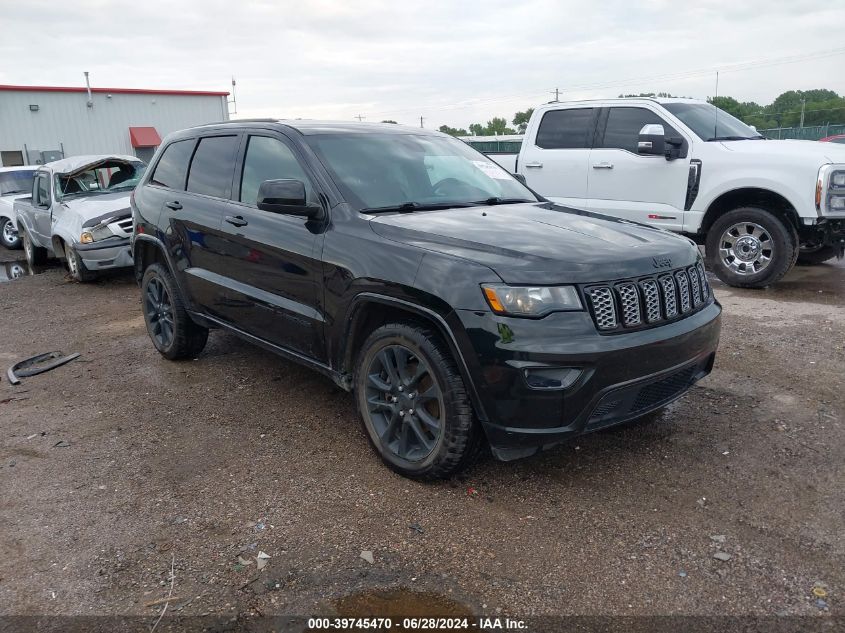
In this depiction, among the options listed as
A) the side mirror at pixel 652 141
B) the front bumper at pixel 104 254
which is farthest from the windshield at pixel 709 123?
the front bumper at pixel 104 254

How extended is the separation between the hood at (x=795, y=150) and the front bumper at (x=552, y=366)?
16.5 ft

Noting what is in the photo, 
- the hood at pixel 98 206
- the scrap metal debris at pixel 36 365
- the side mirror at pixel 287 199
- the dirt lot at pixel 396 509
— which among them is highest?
the side mirror at pixel 287 199

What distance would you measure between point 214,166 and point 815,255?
7685 mm

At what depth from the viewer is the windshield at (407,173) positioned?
→ 3914 millimetres

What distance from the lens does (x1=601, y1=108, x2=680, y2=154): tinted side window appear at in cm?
797

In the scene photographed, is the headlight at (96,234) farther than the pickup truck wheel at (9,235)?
No

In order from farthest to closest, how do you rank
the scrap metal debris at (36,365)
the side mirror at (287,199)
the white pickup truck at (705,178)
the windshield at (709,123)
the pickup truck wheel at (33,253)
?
the pickup truck wheel at (33,253), the windshield at (709,123), the white pickup truck at (705,178), the scrap metal debris at (36,365), the side mirror at (287,199)

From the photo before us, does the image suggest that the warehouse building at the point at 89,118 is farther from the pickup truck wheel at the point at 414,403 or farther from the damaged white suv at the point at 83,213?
the pickup truck wheel at the point at 414,403

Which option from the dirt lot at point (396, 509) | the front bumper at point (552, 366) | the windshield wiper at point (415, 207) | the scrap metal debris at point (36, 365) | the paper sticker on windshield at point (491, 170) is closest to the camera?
the dirt lot at point (396, 509)

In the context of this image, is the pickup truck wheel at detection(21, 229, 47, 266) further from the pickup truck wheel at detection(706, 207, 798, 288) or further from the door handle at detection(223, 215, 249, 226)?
the pickup truck wheel at detection(706, 207, 798, 288)

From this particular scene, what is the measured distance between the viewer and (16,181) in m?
14.4

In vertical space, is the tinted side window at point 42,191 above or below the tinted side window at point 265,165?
below

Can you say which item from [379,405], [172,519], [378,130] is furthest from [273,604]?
[378,130]

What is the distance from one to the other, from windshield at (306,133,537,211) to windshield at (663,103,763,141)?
4.06 metres
